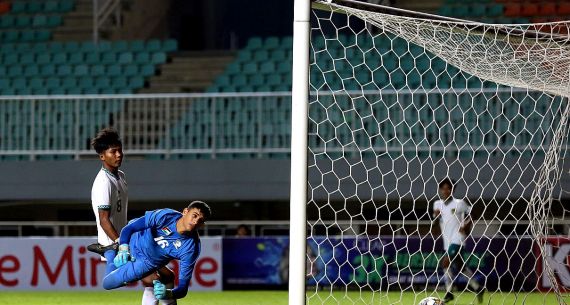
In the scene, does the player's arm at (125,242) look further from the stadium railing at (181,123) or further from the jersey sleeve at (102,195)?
the stadium railing at (181,123)

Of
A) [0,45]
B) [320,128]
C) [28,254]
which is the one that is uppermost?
[0,45]

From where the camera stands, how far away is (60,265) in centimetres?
1512

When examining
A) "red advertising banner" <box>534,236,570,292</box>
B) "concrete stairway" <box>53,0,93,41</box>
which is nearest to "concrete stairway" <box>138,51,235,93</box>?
"concrete stairway" <box>53,0,93,41</box>

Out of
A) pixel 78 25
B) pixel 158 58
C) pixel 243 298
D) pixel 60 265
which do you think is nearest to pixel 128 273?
pixel 243 298

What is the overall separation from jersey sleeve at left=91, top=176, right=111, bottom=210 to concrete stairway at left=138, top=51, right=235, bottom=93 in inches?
447

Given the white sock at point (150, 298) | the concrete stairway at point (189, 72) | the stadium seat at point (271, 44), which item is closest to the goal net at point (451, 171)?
the stadium seat at point (271, 44)

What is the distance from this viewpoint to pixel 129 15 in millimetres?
21719

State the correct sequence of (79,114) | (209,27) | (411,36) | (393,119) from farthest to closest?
1. (209,27)
2. (79,114)
3. (393,119)
4. (411,36)

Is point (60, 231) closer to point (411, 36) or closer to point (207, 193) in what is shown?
point (207, 193)

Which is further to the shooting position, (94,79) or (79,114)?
(94,79)

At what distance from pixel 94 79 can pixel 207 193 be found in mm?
3624

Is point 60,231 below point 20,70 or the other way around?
below

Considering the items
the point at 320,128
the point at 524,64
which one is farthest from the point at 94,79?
the point at 524,64

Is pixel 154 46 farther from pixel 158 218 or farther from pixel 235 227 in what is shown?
pixel 158 218
